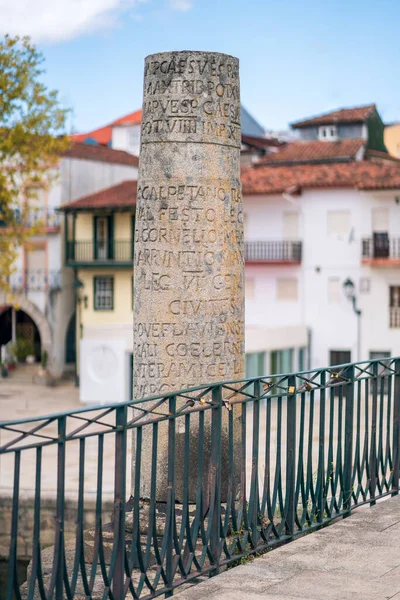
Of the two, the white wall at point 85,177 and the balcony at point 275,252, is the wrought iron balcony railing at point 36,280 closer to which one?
the white wall at point 85,177

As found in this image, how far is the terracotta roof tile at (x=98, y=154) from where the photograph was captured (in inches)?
1977

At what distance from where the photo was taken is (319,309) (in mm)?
43500

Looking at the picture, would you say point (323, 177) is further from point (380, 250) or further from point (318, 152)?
point (318, 152)

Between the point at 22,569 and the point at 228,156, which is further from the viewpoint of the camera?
the point at 22,569

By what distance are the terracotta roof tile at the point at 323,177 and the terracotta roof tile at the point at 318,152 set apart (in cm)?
136

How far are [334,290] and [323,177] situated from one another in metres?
4.36

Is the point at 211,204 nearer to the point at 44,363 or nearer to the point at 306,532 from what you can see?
the point at 306,532

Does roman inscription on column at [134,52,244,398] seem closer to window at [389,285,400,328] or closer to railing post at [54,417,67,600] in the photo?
railing post at [54,417,67,600]

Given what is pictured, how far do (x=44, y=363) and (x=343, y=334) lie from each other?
12.1 m

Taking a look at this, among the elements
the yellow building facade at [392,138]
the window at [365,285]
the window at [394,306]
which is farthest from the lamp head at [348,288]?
the yellow building facade at [392,138]

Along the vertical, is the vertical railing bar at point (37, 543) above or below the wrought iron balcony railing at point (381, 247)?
below

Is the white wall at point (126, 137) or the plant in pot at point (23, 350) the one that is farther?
the white wall at point (126, 137)

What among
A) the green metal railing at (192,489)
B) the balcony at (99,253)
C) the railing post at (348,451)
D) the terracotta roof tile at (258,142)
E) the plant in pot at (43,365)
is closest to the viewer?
Result: the green metal railing at (192,489)

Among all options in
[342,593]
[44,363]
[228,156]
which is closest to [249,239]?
[44,363]
